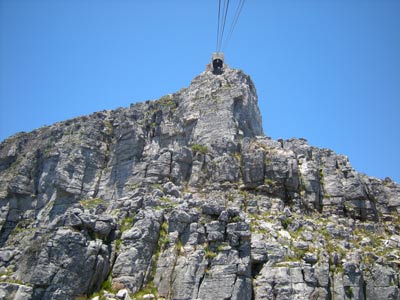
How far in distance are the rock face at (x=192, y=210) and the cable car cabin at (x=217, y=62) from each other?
2.33 m

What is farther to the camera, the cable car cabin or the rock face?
the cable car cabin

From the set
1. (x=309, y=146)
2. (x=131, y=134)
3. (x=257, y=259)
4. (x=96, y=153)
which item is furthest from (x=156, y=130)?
(x=257, y=259)

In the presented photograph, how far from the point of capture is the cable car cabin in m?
72.1

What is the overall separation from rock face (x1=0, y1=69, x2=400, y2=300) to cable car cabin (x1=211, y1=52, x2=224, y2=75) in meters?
2.33

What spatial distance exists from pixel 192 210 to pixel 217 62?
135 ft

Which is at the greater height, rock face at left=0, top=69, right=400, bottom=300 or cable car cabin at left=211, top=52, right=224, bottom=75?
cable car cabin at left=211, top=52, right=224, bottom=75

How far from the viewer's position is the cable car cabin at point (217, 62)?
237 ft

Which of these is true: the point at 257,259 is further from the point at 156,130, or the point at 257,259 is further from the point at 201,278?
the point at 156,130

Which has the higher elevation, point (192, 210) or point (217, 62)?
point (217, 62)

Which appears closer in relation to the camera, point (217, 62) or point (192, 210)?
point (192, 210)

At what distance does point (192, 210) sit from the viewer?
37.9 metres

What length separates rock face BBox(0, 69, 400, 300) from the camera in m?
33.0

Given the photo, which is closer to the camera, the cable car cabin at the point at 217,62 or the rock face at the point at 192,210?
the rock face at the point at 192,210

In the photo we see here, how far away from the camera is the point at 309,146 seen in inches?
2275
